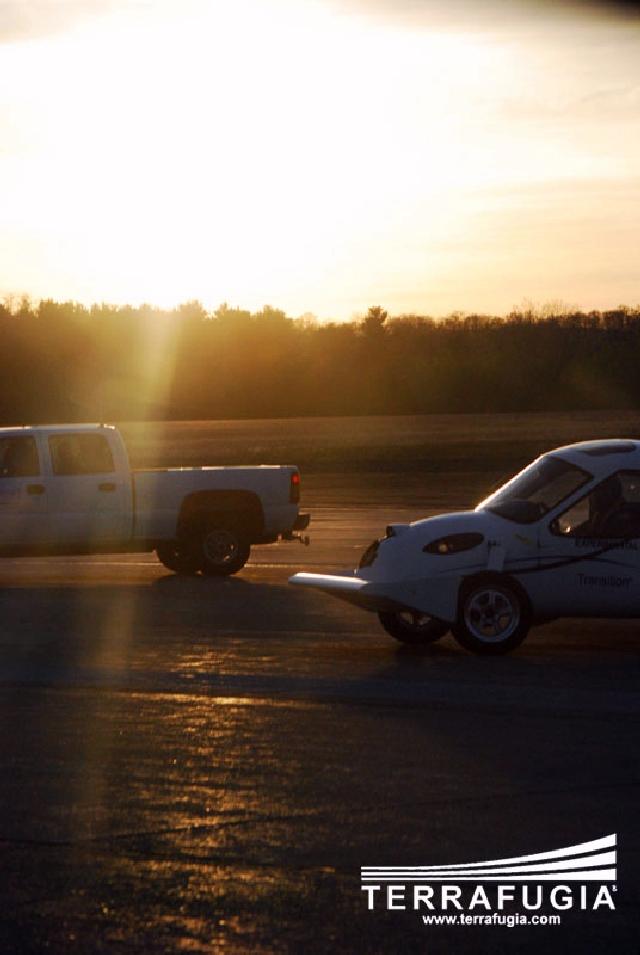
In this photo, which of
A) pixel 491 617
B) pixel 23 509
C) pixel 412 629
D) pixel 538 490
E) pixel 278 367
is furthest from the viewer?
pixel 278 367

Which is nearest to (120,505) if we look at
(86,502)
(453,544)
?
(86,502)

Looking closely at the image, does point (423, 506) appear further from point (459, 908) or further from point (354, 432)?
point (354, 432)

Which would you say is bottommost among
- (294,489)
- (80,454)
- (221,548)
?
(221,548)

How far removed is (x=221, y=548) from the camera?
20547 millimetres

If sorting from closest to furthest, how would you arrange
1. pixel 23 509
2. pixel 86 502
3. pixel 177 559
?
1. pixel 23 509
2. pixel 86 502
3. pixel 177 559

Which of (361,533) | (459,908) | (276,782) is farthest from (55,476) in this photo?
(459,908)

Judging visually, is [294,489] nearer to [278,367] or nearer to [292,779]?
[292,779]

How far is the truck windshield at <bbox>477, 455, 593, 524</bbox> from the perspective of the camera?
13.0 meters

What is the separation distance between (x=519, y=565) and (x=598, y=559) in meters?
0.65

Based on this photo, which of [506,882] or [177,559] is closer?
[506,882]

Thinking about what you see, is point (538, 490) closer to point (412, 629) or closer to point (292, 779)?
point (412, 629)

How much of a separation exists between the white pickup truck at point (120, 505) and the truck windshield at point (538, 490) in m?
7.57

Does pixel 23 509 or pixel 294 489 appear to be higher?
pixel 294 489

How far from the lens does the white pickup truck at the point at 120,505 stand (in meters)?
20.2
